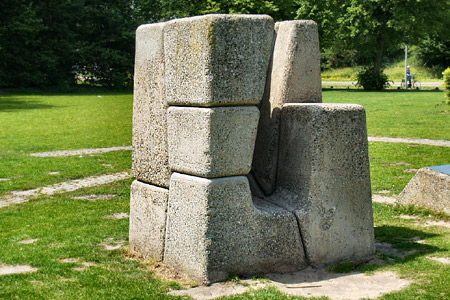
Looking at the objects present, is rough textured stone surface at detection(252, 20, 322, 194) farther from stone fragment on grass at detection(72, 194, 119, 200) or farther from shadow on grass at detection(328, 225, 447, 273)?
stone fragment on grass at detection(72, 194, 119, 200)

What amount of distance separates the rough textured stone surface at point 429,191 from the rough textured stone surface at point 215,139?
10.5 ft

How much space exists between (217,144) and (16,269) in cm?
231

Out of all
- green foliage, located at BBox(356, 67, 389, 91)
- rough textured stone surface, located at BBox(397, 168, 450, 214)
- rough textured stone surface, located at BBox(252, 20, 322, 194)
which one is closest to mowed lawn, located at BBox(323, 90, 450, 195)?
rough textured stone surface, located at BBox(397, 168, 450, 214)

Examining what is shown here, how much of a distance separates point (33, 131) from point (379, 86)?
3042 cm

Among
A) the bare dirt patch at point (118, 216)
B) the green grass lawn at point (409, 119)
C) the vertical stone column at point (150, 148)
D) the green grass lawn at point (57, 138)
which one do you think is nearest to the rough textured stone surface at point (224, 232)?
the vertical stone column at point (150, 148)

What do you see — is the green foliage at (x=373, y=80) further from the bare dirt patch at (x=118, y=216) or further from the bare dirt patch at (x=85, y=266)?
the bare dirt patch at (x=85, y=266)

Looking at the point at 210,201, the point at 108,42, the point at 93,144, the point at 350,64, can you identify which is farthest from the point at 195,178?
the point at 350,64

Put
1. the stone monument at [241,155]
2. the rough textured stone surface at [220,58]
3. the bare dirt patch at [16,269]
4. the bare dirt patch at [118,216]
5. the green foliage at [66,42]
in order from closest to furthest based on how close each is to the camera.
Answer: the rough textured stone surface at [220,58] → the stone monument at [241,155] → the bare dirt patch at [16,269] → the bare dirt patch at [118,216] → the green foliage at [66,42]

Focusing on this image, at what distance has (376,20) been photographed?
41531 mm

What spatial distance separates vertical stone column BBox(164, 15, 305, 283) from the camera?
487 centimetres

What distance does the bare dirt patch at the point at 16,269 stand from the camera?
5.50 m

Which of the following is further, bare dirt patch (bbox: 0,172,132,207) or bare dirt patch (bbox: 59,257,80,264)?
bare dirt patch (bbox: 0,172,132,207)

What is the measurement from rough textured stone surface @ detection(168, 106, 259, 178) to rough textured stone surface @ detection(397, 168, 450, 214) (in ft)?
10.5

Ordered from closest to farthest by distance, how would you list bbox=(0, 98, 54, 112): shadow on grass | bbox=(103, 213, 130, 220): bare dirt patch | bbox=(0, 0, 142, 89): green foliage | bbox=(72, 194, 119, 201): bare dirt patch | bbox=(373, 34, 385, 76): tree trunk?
bbox=(103, 213, 130, 220): bare dirt patch → bbox=(72, 194, 119, 201): bare dirt patch → bbox=(0, 98, 54, 112): shadow on grass → bbox=(0, 0, 142, 89): green foliage → bbox=(373, 34, 385, 76): tree trunk
